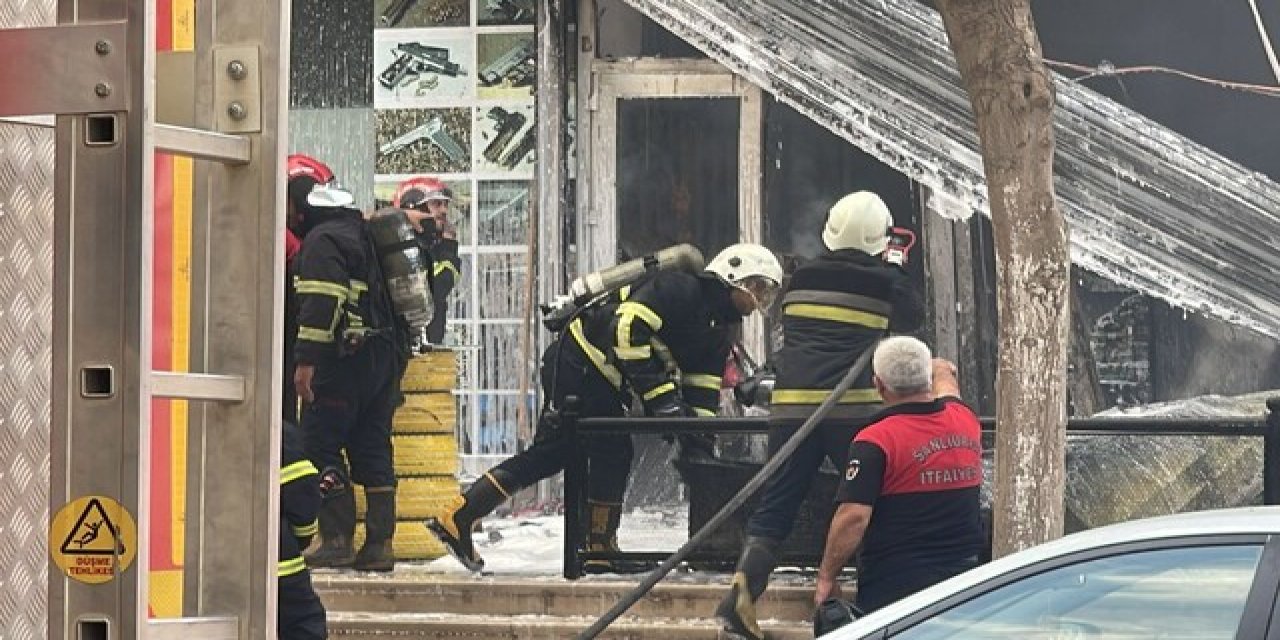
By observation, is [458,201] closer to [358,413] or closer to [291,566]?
[358,413]

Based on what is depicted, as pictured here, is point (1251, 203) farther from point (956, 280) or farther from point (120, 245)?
point (120, 245)

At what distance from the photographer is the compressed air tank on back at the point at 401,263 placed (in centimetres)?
1095

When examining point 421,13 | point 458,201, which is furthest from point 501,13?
point 458,201

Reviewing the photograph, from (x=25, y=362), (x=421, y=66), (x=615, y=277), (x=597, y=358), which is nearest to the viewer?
(x=25, y=362)

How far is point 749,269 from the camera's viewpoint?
1157 cm

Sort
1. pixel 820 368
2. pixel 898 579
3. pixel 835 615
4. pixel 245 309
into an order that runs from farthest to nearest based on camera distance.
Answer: pixel 820 368, pixel 898 579, pixel 835 615, pixel 245 309

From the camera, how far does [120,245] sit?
2.90 m

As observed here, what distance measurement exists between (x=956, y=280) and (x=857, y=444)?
4492 millimetres

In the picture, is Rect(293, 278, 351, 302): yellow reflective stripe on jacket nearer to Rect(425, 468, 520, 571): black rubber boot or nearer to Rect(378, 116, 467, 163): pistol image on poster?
Rect(425, 468, 520, 571): black rubber boot

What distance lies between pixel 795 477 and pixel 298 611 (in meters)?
3.70

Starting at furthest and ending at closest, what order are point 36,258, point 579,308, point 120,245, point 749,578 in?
point 579,308 < point 749,578 < point 36,258 < point 120,245

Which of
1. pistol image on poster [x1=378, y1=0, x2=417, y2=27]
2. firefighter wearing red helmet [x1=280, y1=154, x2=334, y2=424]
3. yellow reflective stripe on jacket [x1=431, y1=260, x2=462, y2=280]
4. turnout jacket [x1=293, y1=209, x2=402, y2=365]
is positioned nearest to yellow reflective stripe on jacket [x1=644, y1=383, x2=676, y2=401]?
turnout jacket [x1=293, y1=209, x2=402, y2=365]

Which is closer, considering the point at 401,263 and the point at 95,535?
the point at 95,535

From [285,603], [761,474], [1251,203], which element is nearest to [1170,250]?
[1251,203]
